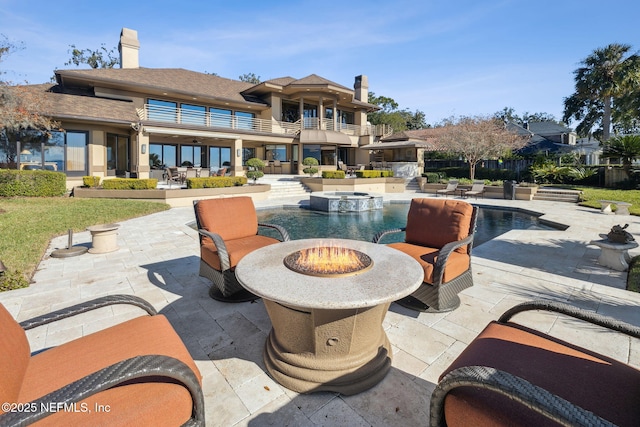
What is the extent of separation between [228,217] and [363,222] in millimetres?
8208

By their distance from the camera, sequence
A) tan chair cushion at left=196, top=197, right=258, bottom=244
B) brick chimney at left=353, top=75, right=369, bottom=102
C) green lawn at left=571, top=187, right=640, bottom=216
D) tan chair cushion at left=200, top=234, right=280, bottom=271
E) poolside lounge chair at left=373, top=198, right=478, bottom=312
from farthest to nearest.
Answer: brick chimney at left=353, top=75, right=369, bottom=102, green lawn at left=571, top=187, right=640, bottom=216, tan chair cushion at left=196, top=197, right=258, bottom=244, tan chair cushion at left=200, top=234, right=280, bottom=271, poolside lounge chair at left=373, top=198, right=478, bottom=312

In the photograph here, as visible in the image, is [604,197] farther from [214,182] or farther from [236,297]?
[214,182]

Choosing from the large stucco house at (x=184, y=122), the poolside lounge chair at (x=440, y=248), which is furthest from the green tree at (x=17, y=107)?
the poolside lounge chair at (x=440, y=248)

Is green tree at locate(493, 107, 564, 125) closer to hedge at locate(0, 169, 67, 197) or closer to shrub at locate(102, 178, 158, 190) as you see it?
shrub at locate(102, 178, 158, 190)

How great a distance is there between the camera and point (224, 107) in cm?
2630

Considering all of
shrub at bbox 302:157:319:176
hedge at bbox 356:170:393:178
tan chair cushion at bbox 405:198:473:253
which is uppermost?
shrub at bbox 302:157:319:176

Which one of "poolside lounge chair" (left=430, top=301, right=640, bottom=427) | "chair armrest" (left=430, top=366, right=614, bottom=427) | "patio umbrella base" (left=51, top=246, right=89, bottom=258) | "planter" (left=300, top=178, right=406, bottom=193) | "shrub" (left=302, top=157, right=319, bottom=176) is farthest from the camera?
"shrub" (left=302, top=157, right=319, bottom=176)

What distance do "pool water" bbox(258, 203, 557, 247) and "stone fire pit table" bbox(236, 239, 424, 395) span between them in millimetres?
6515

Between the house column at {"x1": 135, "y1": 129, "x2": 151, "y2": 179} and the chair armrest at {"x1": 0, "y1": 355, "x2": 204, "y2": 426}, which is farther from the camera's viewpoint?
the house column at {"x1": 135, "y1": 129, "x2": 151, "y2": 179}

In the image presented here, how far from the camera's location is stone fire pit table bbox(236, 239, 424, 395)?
2.56m

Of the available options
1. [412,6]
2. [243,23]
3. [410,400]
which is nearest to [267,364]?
[410,400]

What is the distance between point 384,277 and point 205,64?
5610 cm

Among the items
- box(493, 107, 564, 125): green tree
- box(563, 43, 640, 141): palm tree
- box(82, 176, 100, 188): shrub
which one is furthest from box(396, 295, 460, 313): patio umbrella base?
box(493, 107, 564, 125): green tree

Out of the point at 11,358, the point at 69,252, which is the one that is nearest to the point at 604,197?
the point at 11,358
